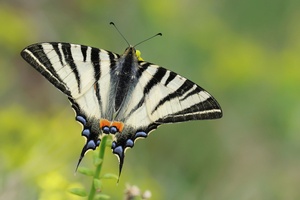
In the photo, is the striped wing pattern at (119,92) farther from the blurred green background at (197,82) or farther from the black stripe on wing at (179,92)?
the blurred green background at (197,82)

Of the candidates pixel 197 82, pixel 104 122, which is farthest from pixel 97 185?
pixel 197 82

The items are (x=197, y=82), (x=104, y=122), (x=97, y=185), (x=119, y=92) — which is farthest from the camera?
(x=197, y=82)

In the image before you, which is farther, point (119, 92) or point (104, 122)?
point (119, 92)

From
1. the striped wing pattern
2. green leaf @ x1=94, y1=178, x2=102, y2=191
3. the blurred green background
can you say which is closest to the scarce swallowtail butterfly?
the striped wing pattern

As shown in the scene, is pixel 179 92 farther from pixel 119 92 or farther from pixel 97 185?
pixel 97 185

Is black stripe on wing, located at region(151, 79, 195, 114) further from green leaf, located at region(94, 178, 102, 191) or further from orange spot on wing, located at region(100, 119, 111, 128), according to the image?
green leaf, located at region(94, 178, 102, 191)

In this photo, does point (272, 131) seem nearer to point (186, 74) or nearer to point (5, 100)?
point (186, 74)

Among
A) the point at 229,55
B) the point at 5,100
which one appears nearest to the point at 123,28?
the point at 229,55

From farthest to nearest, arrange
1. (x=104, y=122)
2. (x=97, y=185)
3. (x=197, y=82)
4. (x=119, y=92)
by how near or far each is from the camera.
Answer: (x=197, y=82) → (x=119, y=92) → (x=104, y=122) → (x=97, y=185)
